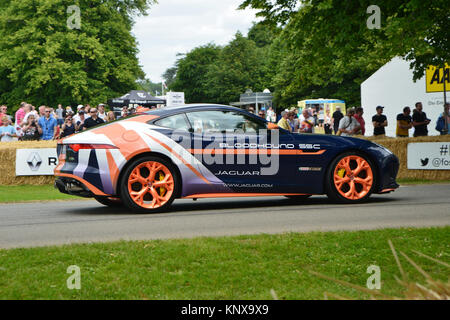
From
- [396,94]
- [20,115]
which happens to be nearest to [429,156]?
[20,115]

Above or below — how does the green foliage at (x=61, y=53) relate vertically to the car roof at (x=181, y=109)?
above

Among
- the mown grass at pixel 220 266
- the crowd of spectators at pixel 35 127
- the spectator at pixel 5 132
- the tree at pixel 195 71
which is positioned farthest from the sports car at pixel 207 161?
the tree at pixel 195 71

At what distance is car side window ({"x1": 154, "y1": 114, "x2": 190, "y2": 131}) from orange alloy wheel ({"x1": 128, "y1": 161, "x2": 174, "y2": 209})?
659 mm

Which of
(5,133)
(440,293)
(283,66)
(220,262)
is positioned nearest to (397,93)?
(5,133)

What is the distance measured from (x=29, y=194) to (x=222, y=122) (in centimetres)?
635

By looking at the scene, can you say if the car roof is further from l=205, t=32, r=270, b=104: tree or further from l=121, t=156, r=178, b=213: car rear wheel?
l=205, t=32, r=270, b=104: tree

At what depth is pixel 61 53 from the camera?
43.2 m

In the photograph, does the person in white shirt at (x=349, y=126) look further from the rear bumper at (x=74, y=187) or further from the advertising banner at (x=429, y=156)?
the rear bumper at (x=74, y=187)

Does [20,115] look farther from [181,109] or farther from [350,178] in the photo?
[350,178]

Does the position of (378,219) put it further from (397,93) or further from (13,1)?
(13,1)

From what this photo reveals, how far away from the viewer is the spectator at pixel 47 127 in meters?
19.2

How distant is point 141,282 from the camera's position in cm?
454

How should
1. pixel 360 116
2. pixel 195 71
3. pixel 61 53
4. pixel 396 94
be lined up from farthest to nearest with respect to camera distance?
pixel 195 71
pixel 61 53
pixel 396 94
pixel 360 116

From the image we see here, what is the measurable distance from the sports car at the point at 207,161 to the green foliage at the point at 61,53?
33797mm
